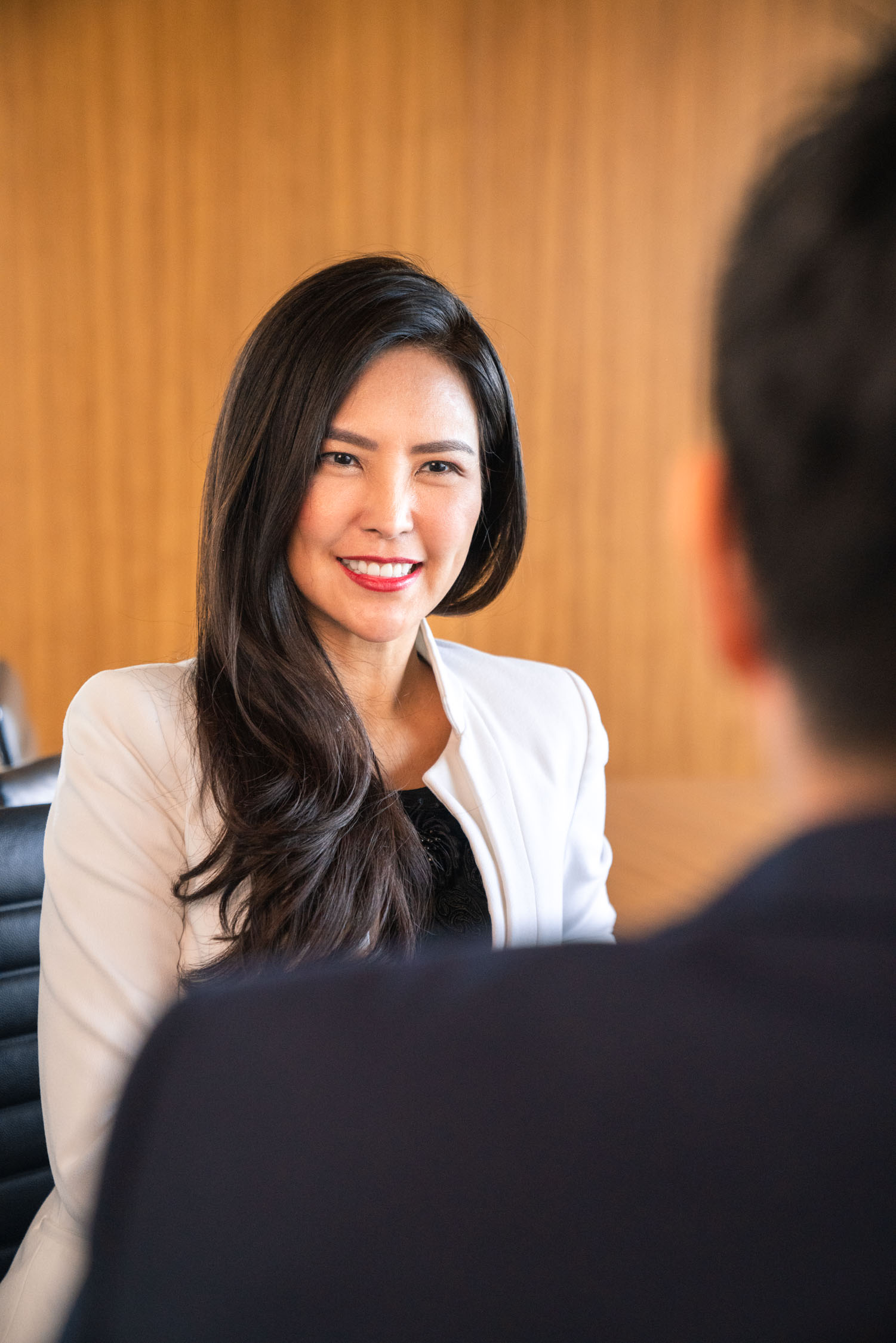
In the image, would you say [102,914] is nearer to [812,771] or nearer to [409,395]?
[409,395]

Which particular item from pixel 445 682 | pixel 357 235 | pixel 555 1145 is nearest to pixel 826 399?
pixel 555 1145

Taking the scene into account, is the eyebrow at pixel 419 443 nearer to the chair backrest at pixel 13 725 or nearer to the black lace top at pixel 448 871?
the black lace top at pixel 448 871

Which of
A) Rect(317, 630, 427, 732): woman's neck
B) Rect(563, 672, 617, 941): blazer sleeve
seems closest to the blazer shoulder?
Rect(317, 630, 427, 732): woman's neck

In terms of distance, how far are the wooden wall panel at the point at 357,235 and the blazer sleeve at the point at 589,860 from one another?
4438mm

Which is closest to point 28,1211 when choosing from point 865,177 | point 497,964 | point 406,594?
point 406,594

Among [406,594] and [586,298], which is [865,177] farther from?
[586,298]

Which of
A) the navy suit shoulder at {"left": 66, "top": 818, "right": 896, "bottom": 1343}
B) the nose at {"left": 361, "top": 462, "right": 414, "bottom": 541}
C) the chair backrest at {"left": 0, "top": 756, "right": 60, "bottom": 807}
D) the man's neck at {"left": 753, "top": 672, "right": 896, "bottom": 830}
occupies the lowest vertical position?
the chair backrest at {"left": 0, "top": 756, "right": 60, "bottom": 807}

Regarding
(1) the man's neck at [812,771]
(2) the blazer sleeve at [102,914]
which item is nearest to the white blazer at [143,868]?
(2) the blazer sleeve at [102,914]

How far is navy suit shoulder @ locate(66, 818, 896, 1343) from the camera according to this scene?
0.38 m

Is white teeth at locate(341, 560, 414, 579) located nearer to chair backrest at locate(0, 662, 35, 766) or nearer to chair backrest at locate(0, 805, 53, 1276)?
chair backrest at locate(0, 805, 53, 1276)

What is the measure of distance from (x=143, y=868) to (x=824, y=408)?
1.06 meters

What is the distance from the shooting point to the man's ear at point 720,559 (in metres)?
0.46

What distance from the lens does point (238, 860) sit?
51.0 inches

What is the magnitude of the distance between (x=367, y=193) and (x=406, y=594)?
5.17 m
